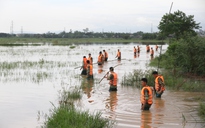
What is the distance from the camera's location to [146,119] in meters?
9.43

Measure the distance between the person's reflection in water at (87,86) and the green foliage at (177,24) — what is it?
53.9ft

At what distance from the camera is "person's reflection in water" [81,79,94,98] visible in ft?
46.8

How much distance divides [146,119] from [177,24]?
76.5 feet

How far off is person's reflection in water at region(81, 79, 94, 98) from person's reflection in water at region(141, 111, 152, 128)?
149 inches

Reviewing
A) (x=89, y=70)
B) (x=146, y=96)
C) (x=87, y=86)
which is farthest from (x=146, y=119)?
(x=89, y=70)

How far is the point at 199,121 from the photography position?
8.94 m

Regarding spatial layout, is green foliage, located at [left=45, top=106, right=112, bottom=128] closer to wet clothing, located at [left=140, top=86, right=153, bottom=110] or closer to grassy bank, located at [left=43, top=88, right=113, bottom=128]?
grassy bank, located at [left=43, top=88, right=113, bottom=128]

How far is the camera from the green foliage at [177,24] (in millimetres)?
31491

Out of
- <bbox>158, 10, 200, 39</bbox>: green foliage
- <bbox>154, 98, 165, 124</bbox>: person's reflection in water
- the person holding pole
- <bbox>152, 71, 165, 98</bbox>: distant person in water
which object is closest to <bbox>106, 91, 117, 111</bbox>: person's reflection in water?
the person holding pole

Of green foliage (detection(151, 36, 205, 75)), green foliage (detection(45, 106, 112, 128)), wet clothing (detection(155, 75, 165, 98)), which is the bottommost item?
green foliage (detection(45, 106, 112, 128))

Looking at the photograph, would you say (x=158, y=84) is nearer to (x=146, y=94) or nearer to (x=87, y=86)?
(x=146, y=94)

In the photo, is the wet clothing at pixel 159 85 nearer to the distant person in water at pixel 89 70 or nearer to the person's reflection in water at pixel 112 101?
the person's reflection in water at pixel 112 101

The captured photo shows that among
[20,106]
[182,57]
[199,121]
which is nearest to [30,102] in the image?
[20,106]

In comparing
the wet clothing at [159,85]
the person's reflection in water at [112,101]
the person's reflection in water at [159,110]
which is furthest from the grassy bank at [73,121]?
the wet clothing at [159,85]
